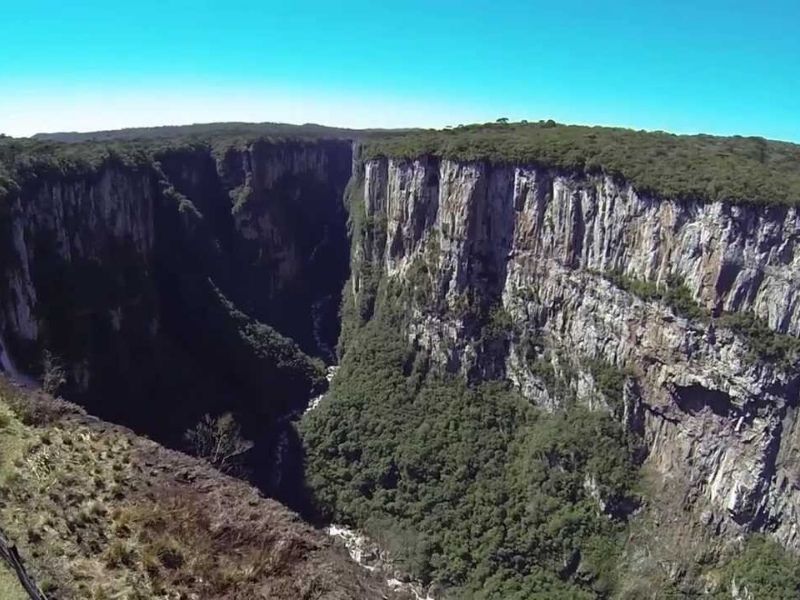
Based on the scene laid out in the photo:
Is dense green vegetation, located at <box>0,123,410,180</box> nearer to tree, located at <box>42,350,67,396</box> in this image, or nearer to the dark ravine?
the dark ravine

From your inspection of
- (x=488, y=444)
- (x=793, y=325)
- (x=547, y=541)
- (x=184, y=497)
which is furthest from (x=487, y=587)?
(x=184, y=497)

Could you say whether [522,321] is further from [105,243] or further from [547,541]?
[105,243]

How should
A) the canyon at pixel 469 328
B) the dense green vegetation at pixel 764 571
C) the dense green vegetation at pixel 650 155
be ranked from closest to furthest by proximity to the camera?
1. the dense green vegetation at pixel 764 571
2. the canyon at pixel 469 328
3. the dense green vegetation at pixel 650 155

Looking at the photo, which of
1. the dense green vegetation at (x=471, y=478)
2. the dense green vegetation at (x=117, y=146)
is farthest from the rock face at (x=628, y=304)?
the dense green vegetation at (x=117, y=146)

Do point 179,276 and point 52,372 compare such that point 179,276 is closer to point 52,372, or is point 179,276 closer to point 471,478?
point 52,372

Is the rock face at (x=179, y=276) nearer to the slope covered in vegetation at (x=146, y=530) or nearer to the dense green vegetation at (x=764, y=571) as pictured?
the slope covered in vegetation at (x=146, y=530)

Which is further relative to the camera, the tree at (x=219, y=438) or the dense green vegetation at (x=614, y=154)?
the tree at (x=219, y=438)

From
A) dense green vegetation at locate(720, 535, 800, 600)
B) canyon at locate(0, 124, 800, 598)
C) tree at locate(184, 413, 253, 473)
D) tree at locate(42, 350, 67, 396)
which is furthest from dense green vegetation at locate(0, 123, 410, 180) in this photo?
dense green vegetation at locate(720, 535, 800, 600)
